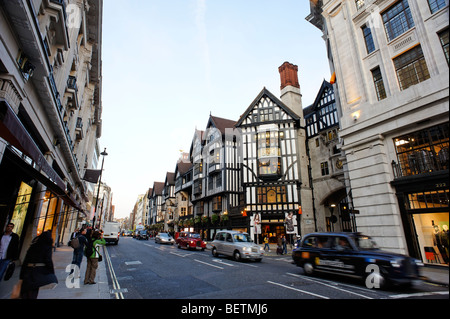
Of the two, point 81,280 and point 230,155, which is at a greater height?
point 230,155

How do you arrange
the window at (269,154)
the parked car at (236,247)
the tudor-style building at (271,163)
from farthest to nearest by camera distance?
the window at (269,154) → the tudor-style building at (271,163) → the parked car at (236,247)

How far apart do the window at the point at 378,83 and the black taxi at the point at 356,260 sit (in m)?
9.44

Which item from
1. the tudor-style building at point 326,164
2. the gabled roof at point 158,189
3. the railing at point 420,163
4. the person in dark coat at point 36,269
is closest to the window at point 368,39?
the railing at point 420,163

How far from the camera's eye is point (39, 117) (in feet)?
33.4

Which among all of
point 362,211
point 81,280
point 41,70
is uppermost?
point 41,70

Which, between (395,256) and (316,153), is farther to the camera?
(316,153)

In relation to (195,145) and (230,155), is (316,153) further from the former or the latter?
(195,145)

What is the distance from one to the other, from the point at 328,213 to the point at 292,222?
11.6 meters

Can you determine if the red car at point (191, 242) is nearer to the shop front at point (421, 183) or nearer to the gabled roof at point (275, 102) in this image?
the gabled roof at point (275, 102)

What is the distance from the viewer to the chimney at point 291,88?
108 ft

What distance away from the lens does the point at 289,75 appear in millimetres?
34594

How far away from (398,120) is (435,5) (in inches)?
245
